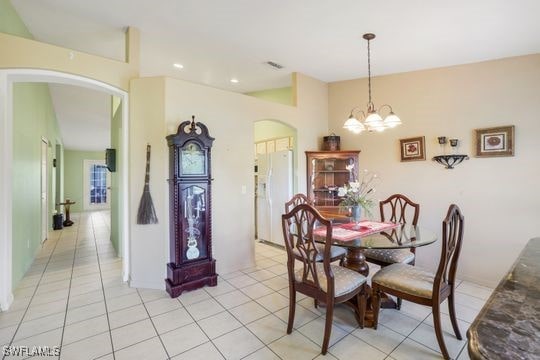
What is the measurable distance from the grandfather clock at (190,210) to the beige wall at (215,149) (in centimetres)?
18

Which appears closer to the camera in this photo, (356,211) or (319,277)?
(319,277)

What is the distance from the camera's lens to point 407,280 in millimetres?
2150

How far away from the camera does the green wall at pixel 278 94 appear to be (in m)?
4.98

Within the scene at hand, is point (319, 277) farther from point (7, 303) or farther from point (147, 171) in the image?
point (7, 303)

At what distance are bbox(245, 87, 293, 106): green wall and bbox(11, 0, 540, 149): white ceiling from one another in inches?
36.5

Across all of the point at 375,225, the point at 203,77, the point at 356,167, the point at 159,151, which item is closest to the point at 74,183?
→ the point at 203,77

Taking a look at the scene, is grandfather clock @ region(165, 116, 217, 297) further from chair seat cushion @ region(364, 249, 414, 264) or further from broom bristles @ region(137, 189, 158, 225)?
chair seat cushion @ region(364, 249, 414, 264)

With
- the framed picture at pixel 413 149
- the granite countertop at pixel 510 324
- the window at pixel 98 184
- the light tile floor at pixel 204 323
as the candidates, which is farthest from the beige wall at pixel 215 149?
the window at pixel 98 184

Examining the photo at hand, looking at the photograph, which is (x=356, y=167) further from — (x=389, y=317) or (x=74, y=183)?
(x=74, y=183)

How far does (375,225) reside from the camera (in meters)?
2.87

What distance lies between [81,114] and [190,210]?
218 inches

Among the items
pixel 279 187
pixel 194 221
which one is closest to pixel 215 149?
pixel 194 221

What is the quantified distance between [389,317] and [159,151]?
3.05 metres

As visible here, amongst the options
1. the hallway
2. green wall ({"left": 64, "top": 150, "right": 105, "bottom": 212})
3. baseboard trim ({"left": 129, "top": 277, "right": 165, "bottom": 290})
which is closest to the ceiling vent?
baseboard trim ({"left": 129, "top": 277, "right": 165, "bottom": 290})
